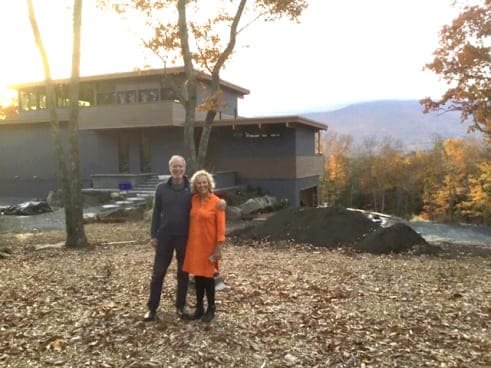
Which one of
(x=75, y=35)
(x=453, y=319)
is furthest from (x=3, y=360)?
(x=75, y=35)

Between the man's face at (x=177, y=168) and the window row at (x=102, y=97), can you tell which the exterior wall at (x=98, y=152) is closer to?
the window row at (x=102, y=97)

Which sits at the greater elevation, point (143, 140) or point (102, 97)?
point (102, 97)

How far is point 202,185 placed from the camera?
4934 mm

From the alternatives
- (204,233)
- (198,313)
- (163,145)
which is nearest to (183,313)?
(198,313)

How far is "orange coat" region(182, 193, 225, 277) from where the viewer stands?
4938 millimetres

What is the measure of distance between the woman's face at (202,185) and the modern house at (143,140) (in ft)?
54.1

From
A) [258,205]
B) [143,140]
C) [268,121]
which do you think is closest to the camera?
[258,205]

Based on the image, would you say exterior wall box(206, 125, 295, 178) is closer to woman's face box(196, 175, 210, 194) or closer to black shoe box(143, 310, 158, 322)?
black shoe box(143, 310, 158, 322)

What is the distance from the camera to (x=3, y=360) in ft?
14.8

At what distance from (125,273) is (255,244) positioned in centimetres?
483

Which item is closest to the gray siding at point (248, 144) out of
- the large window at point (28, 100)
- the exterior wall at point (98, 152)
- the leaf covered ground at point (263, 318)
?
the exterior wall at point (98, 152)

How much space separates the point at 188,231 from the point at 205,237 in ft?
0.82

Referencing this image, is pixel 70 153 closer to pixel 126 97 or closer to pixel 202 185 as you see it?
pixel 202 185

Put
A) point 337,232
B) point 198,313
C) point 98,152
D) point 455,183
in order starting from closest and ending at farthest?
point 198,313, point 337,232, point 98,152, point 455,183
